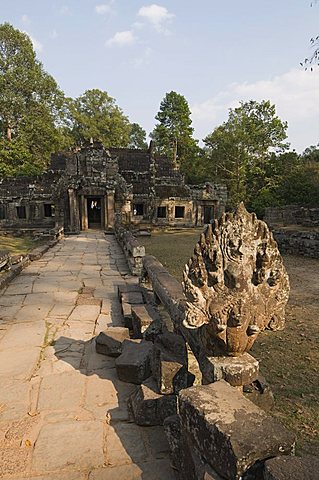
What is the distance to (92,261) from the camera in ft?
32.5

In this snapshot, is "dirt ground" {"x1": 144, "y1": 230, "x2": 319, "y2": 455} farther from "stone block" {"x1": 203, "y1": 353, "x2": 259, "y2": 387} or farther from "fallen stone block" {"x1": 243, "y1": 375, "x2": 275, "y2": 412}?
"stone block" {"x1": 203, "y1": 353, "x2": 259, "y2": 387}

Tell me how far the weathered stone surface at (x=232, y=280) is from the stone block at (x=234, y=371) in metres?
0.08

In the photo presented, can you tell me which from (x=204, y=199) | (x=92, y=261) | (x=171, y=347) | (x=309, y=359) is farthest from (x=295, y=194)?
(x=171, y=347)

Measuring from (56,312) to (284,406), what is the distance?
373 centimetres

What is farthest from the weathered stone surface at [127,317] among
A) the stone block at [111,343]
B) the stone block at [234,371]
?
the stone block at [234,371]

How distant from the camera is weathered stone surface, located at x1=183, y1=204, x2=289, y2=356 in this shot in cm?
215

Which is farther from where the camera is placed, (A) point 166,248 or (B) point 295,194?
(B) point 295,194

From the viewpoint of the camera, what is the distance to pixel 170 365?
263cm

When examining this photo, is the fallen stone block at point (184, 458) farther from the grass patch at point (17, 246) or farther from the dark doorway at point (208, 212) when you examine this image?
the dark doorway at point (208, 212)

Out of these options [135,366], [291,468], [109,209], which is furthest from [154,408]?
[109,209]

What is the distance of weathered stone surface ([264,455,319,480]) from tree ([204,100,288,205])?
102 feet

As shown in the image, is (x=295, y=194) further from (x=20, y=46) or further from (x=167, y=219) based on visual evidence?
(x=20, y=46)

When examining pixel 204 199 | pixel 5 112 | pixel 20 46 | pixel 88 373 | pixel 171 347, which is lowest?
pixel 88 373

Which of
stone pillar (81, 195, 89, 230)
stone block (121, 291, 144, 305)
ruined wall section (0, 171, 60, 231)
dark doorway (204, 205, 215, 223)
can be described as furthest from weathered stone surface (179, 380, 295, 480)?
dark doorway (204, 205, 215, 223)
